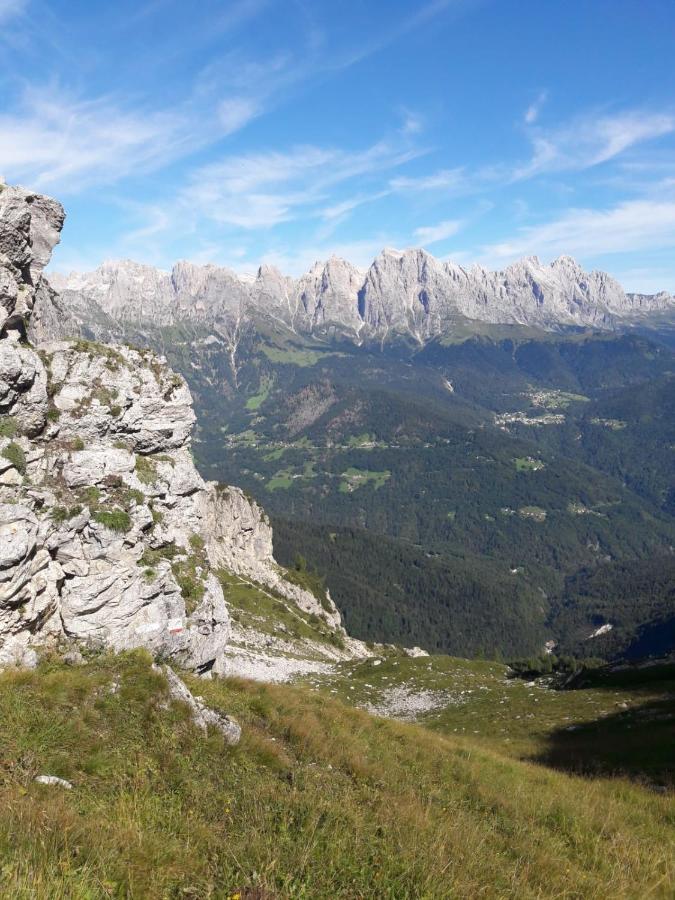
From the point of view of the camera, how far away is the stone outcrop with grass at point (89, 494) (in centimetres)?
2020

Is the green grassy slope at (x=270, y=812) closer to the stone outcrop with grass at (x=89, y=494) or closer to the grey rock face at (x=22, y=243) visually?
the stone outcrop with grass at (x=89, y=494)

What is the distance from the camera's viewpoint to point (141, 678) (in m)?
13.5

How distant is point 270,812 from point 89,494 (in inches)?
715

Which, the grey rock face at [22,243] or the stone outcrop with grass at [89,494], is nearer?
the stone outcrop with grass at [89,494]

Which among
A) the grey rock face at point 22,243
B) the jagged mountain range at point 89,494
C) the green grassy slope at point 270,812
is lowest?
the green grassy slope at point 270,812

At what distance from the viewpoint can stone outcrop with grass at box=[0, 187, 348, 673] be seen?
20.2 meters

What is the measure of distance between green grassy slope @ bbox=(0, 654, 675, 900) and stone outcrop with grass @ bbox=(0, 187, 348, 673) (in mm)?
5385

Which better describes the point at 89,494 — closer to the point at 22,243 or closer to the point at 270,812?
the point at 22,243

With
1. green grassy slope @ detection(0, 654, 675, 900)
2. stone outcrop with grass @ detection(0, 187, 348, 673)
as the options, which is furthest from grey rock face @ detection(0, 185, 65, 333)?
green grassy slope @ detection(0, 654, 675, 900)

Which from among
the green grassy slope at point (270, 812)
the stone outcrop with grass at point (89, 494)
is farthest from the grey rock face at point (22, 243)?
the green grassy slope at point (270, 812)

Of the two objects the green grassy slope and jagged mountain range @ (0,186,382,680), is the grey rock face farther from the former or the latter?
the green grassy slope

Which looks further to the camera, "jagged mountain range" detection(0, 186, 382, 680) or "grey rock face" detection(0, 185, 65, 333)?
"grey rock face" detection(0, 185, 65, 333)

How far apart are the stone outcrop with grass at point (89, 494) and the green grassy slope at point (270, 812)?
539 cm

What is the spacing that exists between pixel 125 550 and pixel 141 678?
36.4 ft
